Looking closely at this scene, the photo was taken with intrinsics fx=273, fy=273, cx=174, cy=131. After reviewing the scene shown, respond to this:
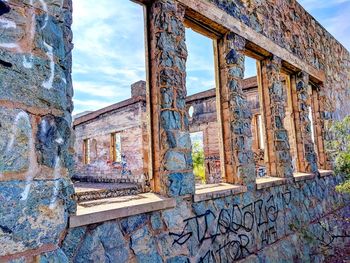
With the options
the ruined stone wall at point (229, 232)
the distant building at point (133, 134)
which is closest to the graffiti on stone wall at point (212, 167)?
the distant building at point (133, 134)

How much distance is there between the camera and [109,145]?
44.3 feet

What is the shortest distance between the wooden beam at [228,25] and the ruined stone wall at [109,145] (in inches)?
249

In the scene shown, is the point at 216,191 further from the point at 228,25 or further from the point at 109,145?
the point at 109,145

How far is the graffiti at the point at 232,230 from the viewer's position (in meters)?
2.93

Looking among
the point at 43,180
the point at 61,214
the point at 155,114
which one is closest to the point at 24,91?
the point at 43,180

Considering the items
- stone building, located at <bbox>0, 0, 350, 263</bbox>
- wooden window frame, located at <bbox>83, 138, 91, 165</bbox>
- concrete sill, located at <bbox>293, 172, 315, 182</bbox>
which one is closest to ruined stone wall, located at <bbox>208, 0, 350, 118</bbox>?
stone building, located at <bbox>0, 0, 350, 263</bbox>

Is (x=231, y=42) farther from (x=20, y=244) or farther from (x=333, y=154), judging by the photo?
(x=333, y=154)

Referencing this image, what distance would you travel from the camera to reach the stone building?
169cm

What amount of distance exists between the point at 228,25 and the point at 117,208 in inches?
115

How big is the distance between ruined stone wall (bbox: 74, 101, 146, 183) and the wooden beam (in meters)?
6.33

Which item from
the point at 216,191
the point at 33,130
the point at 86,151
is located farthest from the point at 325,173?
the point at 86,151

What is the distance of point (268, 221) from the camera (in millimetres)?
4012

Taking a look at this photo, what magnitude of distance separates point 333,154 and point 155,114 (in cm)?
547

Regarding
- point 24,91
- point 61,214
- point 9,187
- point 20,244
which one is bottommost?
point 20,244
